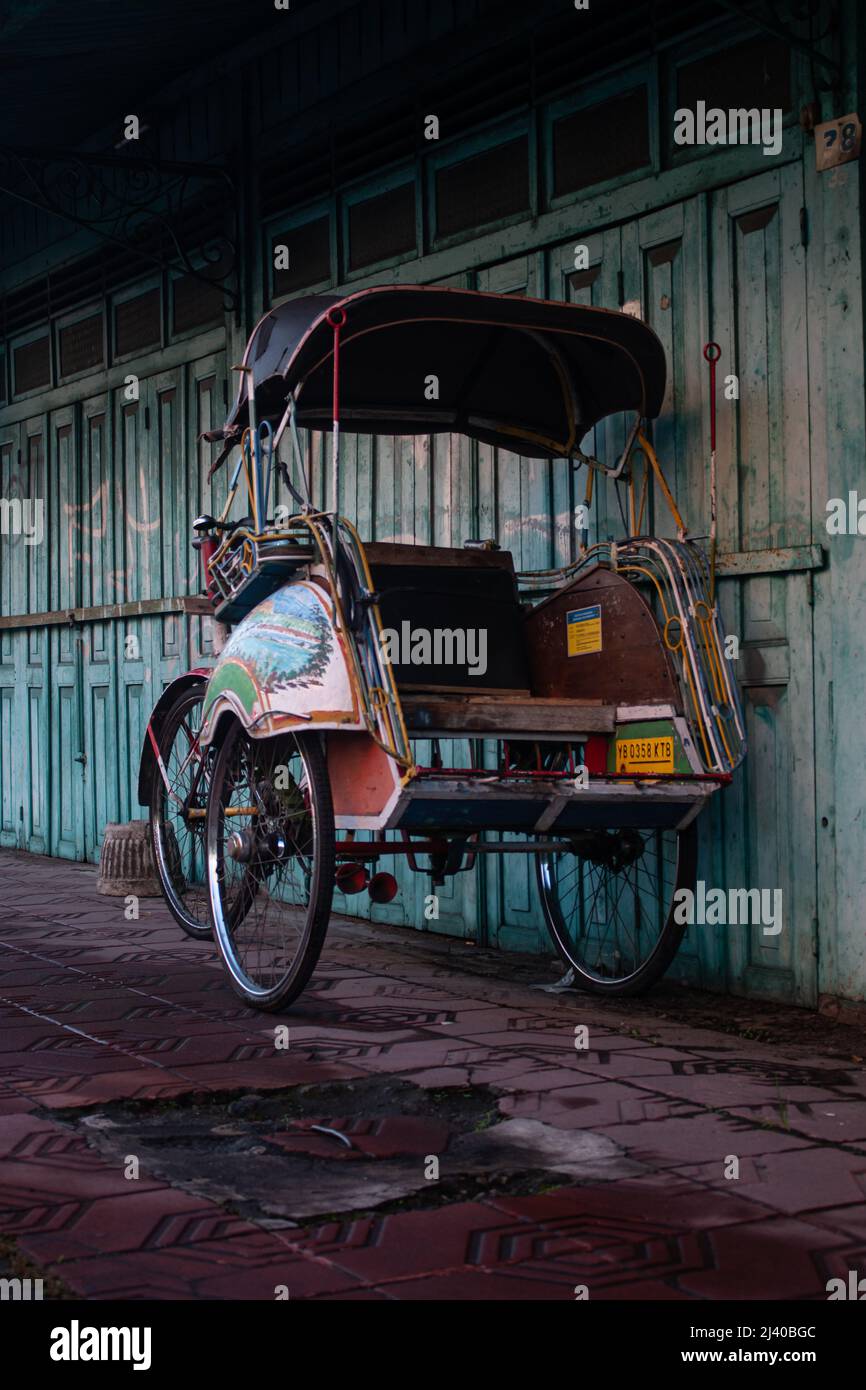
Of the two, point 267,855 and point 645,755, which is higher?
point 645,755

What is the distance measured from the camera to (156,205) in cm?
1102

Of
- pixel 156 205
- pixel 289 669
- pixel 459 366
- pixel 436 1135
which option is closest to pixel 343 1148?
pixel 436 1135

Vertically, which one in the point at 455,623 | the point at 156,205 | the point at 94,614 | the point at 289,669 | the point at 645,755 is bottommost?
the point at 645,755

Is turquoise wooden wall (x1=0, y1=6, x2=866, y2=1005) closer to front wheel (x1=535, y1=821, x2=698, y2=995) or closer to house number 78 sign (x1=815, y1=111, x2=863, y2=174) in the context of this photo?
house number 78 sign (x1=815, y1=111, x2=863, y2=174)

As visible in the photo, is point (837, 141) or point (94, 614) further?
point (94, 614)

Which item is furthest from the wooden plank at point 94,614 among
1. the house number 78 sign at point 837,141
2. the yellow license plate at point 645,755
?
the house number 78 sign at point 837,141

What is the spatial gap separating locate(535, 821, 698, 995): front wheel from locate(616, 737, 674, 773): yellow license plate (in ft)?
0.89

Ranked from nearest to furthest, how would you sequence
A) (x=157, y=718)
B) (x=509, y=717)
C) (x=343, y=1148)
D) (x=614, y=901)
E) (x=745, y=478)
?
(x=343, y=1148) < (x=509, y=717) < (x=745, y=478) < (x=614, y=901) < (x=157, y=718)

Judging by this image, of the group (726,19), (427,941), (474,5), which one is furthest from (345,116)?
(427,941)

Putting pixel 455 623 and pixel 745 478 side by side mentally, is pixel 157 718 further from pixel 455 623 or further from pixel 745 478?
pixel 745 478

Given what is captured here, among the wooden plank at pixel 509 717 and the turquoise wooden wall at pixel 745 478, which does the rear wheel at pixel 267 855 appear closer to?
the wooden plank at pixel 509 717

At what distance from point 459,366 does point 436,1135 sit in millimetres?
3698
